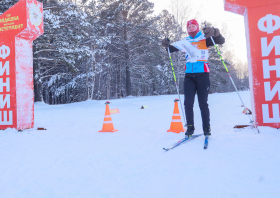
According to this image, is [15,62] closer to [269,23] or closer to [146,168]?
[146,168]

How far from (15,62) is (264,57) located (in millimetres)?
5564

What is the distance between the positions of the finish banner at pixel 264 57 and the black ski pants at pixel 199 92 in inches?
43.5

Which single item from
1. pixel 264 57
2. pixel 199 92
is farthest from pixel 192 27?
pixel 264 57

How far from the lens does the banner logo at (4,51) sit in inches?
204

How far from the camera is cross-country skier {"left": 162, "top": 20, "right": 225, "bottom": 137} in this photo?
348cm

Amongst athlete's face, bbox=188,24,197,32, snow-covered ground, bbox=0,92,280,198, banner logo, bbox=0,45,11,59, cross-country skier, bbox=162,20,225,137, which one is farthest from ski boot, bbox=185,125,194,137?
banner logo, bbox=0,45,11,59

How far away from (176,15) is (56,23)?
13305 millimetres

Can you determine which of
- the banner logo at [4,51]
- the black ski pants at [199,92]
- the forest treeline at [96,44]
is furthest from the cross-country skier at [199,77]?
the forest treeline at [96,44]

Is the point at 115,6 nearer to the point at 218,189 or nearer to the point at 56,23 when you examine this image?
the point at 56,23

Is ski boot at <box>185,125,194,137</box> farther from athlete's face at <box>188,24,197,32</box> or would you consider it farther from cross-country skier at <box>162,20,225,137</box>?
athlete's face at <box>188,24,197,32</box>

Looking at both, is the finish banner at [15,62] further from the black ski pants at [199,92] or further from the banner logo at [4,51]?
the black ski pants at [199,92]

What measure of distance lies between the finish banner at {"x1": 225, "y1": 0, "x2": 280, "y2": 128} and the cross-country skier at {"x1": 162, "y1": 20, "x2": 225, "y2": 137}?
0.89 metres

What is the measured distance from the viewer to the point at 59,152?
10.1 feet

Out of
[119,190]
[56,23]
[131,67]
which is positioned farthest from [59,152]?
[131,67]
